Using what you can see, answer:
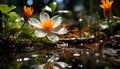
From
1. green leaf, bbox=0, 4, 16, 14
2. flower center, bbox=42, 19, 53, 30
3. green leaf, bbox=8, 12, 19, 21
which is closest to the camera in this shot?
flower center, bbox=42, 19, 53, 30

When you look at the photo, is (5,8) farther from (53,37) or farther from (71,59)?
(71,59)

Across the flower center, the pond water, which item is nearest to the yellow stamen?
the flower center

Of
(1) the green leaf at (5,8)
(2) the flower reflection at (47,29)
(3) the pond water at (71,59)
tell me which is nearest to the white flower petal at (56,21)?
(2) the flower reflection at (47,29)

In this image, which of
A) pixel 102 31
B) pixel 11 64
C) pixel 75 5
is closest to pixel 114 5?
pixel 102 31

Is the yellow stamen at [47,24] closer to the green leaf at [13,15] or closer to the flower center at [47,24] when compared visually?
the flower center at [47,24]

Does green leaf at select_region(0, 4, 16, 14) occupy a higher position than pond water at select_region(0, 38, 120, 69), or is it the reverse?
green leaf at select_region(0, 4, 16, 14)

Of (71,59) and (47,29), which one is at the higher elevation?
(47,29)

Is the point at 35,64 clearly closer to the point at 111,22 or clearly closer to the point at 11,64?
the point at 11,64

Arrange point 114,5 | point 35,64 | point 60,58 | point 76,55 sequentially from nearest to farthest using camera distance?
point 35,64 < point 60,58 < point 76,55 < point 114,5

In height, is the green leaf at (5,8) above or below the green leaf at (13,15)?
above

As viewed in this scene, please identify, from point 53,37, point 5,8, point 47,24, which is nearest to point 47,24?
point 47,24

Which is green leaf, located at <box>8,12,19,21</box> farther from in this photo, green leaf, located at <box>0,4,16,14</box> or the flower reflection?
the flower reflection
